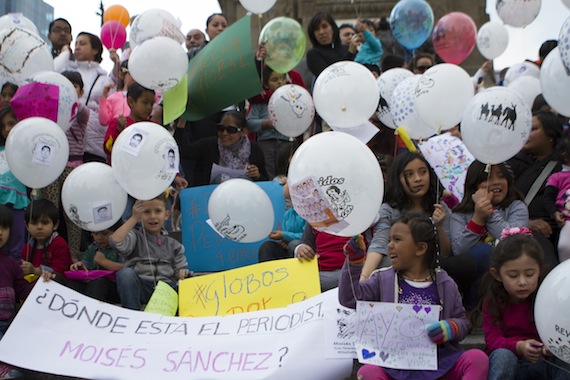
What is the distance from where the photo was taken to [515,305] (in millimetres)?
3289

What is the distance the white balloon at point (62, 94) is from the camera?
5008mm

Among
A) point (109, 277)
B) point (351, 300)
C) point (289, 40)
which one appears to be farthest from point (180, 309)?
point (289, 40)

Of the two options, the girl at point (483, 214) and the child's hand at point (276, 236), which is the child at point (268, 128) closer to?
the child's hand at point (276, 236)

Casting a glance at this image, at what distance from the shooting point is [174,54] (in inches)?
208

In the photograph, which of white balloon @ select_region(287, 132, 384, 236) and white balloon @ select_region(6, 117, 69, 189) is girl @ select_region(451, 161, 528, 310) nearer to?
white balloon @ select_region(287, 132, 384, 236)

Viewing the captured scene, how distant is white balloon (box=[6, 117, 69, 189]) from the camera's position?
173 inches

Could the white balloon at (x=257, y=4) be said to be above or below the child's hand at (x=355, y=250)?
above

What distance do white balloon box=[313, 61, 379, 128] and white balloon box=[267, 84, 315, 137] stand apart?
26.7 inches

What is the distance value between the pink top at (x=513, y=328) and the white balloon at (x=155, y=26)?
154 inches

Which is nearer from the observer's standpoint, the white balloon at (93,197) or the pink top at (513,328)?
the pink top at (513,328)

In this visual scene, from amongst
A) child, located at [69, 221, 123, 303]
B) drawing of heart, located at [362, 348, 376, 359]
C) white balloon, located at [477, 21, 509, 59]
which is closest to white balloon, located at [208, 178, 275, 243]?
child, located at [69, 221, 123, 303]

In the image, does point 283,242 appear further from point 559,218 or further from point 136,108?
point 136,108

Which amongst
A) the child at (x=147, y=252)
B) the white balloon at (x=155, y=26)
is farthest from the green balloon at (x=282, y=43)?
the child at (x=147, y=252)

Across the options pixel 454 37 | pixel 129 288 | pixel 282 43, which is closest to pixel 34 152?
Answer: pixel 129 288
